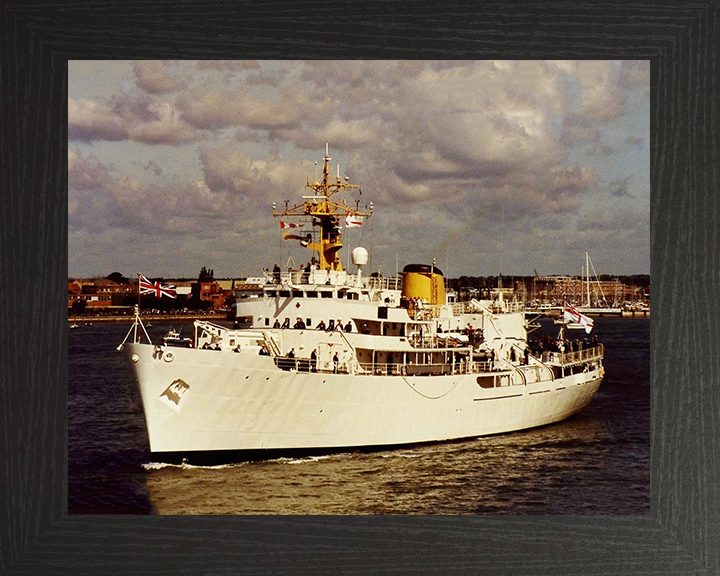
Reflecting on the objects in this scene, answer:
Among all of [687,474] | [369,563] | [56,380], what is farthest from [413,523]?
[56,380]

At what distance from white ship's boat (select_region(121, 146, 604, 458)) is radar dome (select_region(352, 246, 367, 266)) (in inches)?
1.7

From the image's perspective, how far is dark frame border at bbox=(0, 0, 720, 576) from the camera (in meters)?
8.66

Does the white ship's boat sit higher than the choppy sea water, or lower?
higher

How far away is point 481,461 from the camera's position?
13.2m

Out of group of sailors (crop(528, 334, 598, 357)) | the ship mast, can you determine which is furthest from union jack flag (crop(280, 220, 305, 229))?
group of sailors (crop(528, 334, 598, 357))

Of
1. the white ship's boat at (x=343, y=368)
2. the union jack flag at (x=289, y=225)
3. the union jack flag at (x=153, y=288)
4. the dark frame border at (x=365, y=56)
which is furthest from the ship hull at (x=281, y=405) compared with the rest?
the dark frame border at (x=365, y=56)

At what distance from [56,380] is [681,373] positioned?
629 centimetres

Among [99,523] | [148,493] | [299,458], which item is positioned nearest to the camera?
[99,523]

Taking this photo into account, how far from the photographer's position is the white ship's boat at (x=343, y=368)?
11.6m

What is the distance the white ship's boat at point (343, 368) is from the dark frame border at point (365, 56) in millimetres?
2903

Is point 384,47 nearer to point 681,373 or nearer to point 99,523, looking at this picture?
point 681,373

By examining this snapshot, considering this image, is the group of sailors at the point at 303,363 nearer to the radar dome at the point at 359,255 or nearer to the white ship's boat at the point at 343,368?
the white ship's boat at the point at 343,368

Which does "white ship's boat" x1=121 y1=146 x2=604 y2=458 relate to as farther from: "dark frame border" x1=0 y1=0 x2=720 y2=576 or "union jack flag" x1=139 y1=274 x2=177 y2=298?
"dark frame border" x1=0 y1=0 x2=720 y2=576

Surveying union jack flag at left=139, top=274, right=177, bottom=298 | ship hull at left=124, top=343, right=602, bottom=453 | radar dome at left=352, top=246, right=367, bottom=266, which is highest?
radar dome at left=352, top=246, right=367, bottom=266
